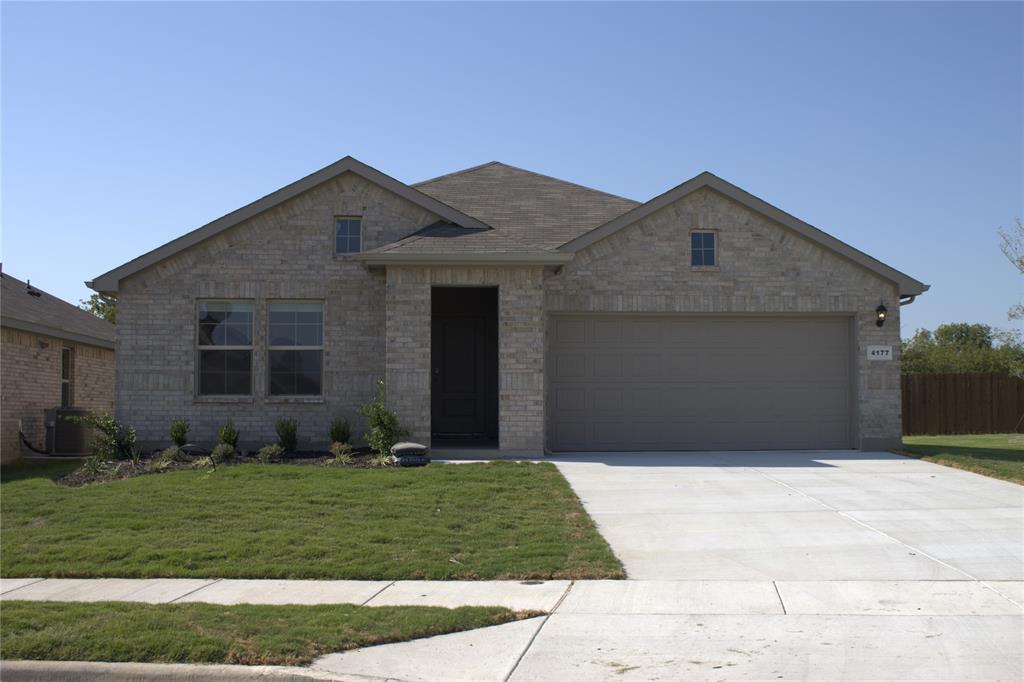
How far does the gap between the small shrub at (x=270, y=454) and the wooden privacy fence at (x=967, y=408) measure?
57.6 feet

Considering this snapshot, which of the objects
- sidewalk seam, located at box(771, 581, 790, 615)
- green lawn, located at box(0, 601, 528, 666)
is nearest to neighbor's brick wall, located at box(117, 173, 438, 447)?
green lawn, located at box(0, 601, 528, 666)

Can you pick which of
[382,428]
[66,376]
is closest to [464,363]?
[382,428]

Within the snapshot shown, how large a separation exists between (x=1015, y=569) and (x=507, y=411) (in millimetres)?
8773

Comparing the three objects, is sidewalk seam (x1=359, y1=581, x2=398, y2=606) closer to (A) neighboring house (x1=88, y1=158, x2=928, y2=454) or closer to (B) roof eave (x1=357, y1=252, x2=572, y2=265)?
(B) roof eave (x1=357, y1=252, x2=572, y2=265)

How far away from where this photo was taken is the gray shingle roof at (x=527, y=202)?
18.3m

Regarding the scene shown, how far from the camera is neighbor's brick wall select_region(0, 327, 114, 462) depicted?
19.6m

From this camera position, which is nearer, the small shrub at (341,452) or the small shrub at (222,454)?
the small shrub at (341,452)

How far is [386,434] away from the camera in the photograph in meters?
15.6

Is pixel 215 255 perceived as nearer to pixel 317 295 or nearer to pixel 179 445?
pixel 317 295

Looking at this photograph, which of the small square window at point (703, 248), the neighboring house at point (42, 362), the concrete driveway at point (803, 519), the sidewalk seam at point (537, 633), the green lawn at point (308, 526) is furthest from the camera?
the neighboring house at point (42, 362)

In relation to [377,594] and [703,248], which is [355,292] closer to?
[703,248]

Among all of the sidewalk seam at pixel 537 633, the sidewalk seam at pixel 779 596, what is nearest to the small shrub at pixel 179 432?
the sidewalk seam at pixel 537 633

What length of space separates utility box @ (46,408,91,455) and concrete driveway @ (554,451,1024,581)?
460 inches

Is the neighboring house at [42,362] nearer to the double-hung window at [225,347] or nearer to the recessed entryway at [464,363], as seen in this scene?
the double-hung window at [225,347]
